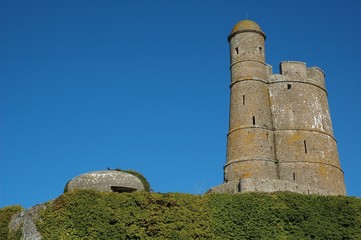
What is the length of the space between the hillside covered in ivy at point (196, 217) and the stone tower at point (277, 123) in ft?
53.3

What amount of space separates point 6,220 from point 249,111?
75.8ft

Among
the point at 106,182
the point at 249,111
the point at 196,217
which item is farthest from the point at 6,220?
the point at 249,111

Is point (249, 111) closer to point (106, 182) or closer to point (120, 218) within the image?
point (106, 182)

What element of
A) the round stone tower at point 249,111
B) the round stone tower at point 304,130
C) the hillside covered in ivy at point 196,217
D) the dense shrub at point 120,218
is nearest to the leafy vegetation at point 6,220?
the hillside covered in ivy at point 196,217

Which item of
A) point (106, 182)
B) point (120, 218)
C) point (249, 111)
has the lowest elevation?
point (120, 218)

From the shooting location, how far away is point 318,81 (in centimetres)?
4456

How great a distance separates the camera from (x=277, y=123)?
42156mm

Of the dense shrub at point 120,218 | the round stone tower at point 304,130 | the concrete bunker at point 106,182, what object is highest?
the round stone tower at point 304,130

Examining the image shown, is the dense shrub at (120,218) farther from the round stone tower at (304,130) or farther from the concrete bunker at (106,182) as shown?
the round stone tower at (304,130)

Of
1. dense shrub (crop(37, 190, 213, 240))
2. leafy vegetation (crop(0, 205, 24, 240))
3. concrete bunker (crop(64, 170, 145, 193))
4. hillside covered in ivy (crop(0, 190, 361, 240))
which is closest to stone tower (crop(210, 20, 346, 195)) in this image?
hillside covered in ivy (crop(0, 190, 361, 240))

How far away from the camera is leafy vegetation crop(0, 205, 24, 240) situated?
2227 centimetres

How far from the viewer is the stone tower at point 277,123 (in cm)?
4012

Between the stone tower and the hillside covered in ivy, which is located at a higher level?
the stone tower

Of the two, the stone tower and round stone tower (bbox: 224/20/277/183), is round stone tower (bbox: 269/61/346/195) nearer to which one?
the stone tower
